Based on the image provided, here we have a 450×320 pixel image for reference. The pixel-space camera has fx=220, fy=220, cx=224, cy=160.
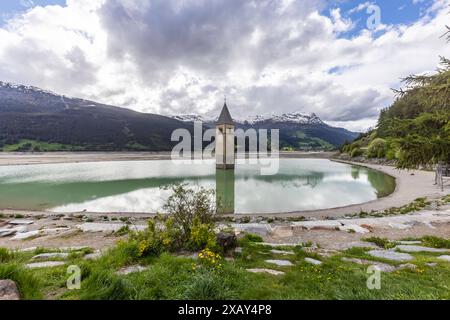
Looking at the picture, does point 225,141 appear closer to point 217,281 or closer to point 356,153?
point 356,153

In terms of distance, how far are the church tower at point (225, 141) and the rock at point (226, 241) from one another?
35042mm

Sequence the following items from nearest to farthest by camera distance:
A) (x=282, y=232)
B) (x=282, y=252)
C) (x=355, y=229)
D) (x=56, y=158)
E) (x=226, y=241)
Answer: (x=226, y=241) → (x=282, y=252) → (x=282, y=232) → (x=355, y=229) → (x=56, y=158)

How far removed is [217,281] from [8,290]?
2.43 meters

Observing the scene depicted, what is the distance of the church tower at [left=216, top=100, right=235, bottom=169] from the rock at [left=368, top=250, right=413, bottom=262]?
3500 cm

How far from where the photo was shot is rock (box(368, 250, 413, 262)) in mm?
4528

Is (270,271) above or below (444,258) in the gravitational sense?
above

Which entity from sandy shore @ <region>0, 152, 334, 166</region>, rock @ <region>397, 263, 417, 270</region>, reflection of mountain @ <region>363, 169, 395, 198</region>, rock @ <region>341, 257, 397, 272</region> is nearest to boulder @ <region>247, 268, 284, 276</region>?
rock @ <region>341, 257, 397, 272</region>

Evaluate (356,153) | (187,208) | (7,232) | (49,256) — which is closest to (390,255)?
(187,208)

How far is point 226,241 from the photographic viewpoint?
188 inches

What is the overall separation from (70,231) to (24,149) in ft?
328

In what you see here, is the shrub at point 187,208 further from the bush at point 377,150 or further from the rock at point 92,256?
the bush at point 377,150

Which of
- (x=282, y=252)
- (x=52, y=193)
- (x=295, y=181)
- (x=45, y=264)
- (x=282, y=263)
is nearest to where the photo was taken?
(x=45, y=264)

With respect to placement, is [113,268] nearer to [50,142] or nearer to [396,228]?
[396,228]
